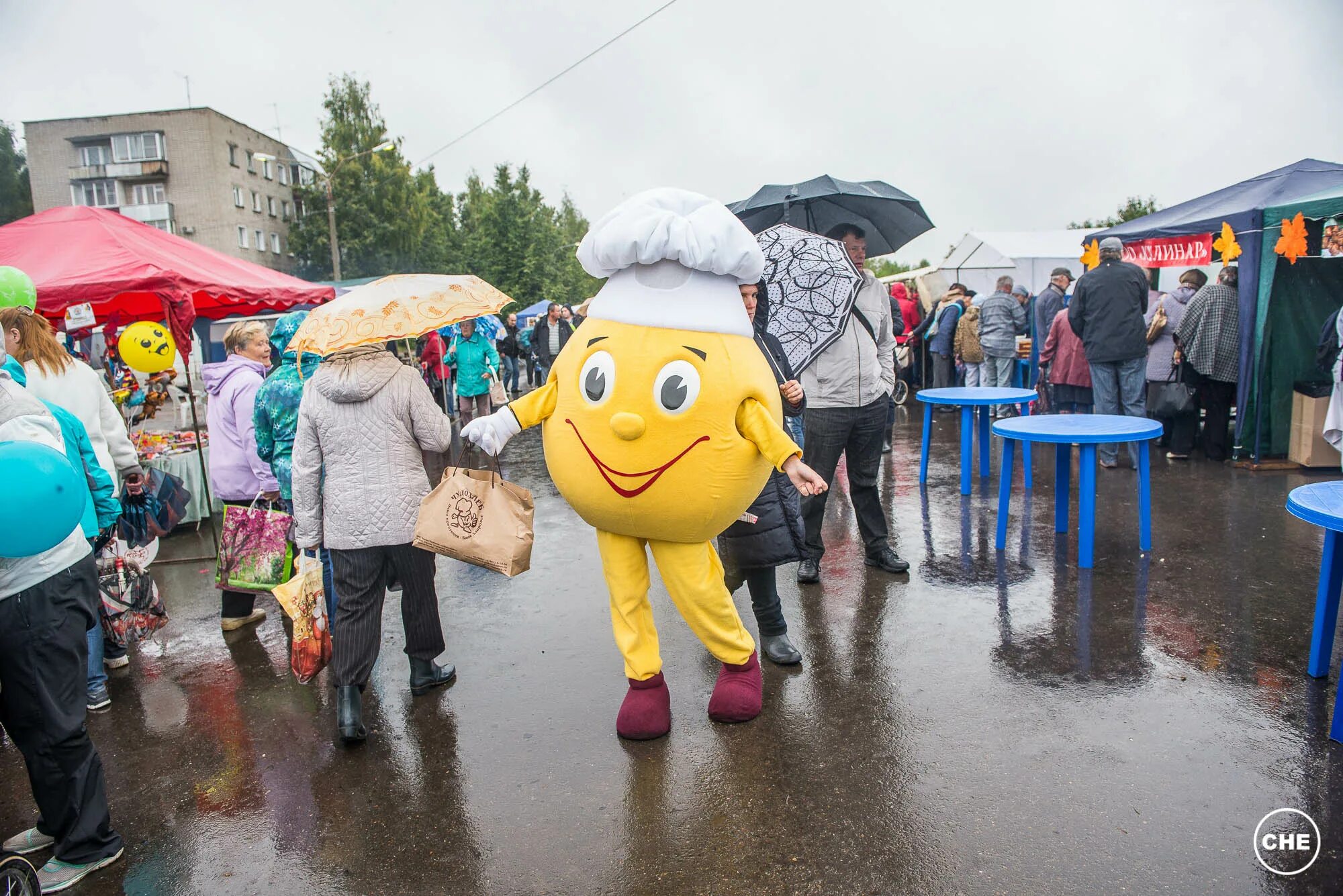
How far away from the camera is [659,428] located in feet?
10.3

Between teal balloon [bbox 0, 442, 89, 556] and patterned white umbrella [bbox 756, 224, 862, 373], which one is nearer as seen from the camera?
teal balloon [bbox 0, 442, 89, 556]

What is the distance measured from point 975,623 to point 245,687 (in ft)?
12.6

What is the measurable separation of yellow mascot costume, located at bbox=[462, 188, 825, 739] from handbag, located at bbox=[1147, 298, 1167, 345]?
7.41 m

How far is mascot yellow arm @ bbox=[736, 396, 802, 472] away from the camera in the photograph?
3215mm

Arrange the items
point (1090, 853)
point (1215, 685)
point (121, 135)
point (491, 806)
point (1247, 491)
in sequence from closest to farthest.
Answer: point (1090, 853) → point (491, 806) → point (1215, 685) → point (1247, 491) → point (121, 135)

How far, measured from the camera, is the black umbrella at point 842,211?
5188 millimetres

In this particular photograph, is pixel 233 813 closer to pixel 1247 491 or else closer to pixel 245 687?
pixel 245 687

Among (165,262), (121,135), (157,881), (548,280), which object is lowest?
(157,881)

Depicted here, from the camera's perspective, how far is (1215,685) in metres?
3.77

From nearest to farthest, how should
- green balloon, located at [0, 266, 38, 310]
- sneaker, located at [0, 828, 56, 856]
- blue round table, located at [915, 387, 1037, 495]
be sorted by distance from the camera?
sneaker, located at [0, 828, 56, 856] < green balloon, located at [0, 266, 38, 310] < blue round table, located at [915, 387, 1037, 495]

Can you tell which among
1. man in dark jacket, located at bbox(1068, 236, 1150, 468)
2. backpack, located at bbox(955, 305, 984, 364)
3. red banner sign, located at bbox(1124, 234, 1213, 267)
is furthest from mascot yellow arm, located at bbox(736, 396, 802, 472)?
backpack, located at bbox(955, 305, 984, 364)

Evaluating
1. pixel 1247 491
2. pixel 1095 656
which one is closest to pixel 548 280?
pixel 1247 491

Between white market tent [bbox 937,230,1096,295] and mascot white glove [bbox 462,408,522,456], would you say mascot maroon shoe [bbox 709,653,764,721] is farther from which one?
white market tent [bbox 937,230,1096,295]

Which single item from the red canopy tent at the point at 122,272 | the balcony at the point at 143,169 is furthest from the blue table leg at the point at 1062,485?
the balcony at the point at 143,169
